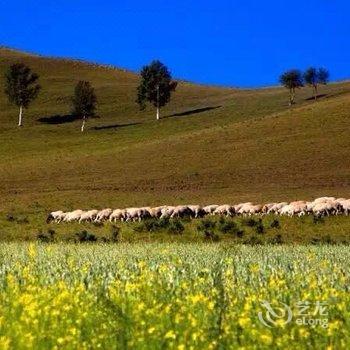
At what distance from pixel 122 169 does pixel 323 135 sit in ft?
72.7

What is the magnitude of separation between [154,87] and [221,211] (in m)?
83.6

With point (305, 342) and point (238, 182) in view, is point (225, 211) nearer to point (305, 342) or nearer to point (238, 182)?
point (238, 182)

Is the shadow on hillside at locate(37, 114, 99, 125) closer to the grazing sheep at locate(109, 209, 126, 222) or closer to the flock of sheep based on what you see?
the flock of sheep

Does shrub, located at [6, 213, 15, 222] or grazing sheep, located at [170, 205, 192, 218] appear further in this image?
shrub, located at [6, 213, 15, 222]

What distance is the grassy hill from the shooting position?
5272 cm

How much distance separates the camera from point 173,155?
72.1 meters

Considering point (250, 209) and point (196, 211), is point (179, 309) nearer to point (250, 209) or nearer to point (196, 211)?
point (250, 209)

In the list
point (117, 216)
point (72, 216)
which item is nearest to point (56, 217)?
point (72, 216)

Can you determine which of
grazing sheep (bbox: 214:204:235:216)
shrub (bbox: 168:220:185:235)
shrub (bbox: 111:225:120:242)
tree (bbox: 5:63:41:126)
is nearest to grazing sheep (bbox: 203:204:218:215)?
grazing sheep (bbox: 214:204:235:216)

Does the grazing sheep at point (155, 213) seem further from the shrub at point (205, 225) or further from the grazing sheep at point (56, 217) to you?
the grazing sheep at point (56, 217)

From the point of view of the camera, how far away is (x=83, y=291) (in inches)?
371

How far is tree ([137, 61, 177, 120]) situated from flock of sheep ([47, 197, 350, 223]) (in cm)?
7906

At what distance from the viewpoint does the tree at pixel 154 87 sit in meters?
120

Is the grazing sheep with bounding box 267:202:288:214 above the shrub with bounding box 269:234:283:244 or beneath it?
above
